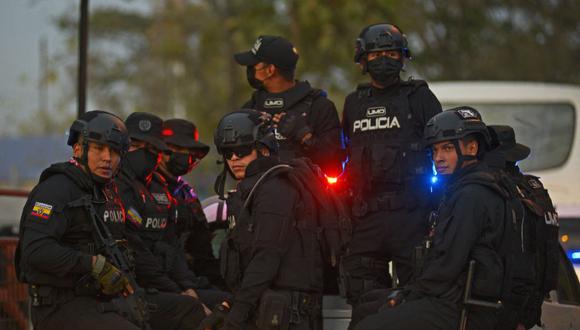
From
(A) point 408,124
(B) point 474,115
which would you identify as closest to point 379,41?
(A) point 408,124

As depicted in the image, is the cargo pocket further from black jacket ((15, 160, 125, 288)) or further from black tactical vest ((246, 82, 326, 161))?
black jacket ((15, 160, 125, 288))

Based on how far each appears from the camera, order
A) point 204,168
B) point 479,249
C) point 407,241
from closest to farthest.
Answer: point 479,249 < point 407,241 < point 204,168

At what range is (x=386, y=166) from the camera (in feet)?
28.3

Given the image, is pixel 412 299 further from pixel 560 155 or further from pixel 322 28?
pixel 322 28

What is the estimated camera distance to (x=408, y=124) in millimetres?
8742

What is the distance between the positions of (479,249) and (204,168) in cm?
3403

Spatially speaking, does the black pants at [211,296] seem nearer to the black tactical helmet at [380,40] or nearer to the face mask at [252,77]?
the face mask at [252,77]

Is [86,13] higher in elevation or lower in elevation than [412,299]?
higher

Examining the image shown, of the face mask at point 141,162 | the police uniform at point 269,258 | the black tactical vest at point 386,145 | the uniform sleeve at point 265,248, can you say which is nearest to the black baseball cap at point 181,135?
the face mask at point 141,162

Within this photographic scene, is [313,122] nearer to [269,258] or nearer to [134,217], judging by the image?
[134,217]

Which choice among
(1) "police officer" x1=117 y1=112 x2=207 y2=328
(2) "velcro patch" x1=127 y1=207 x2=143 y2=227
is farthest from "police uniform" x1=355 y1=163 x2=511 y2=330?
(2) "velcro patch" x1=127 y1=207 x2=143 y2=227

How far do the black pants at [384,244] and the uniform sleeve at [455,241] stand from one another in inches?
53.1

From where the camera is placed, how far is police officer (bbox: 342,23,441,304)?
8609 mm

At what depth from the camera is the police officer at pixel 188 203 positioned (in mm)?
9273
